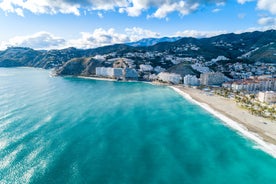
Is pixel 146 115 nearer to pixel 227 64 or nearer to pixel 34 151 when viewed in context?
pixel 34 151

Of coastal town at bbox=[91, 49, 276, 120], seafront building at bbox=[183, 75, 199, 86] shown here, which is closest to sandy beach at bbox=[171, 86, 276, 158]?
coastal town at bbox=[91, 49, 276, 120]

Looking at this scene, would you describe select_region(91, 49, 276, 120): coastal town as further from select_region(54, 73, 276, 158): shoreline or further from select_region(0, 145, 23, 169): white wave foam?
select_region(0, 145, 23, 169): white wave foam

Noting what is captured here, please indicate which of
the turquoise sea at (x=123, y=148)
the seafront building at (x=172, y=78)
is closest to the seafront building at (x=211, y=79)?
the seafront building at (x=172, y=78)

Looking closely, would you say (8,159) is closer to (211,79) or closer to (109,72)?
(211,79)

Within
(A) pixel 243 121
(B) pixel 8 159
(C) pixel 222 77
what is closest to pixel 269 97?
(A) pixel 243 121

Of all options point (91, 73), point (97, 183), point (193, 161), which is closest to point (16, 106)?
point (97, 183)

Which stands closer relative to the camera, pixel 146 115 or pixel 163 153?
pixel 163 153
